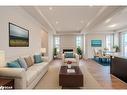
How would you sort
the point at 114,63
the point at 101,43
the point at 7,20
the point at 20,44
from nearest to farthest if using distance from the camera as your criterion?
the point at 7,20 < the point at 20,44 < the point at 114,63 < the point at 101,43

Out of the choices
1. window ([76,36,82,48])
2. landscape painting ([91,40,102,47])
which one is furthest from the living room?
window ([76,36,82,48])

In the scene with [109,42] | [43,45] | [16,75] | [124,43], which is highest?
[109,42]

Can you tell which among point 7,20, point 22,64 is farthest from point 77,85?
point 7,20

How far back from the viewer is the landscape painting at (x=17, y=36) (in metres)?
4.44

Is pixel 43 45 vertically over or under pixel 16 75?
over

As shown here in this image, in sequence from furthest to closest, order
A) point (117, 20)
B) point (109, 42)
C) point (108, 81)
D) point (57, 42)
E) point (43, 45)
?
point (57, 42) → point (109, 42) → point (43, 45) → point (117, 20) → point (108, 81)

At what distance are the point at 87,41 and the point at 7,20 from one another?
10.3m

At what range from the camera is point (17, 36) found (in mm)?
4941

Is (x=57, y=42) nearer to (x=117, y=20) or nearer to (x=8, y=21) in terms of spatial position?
(x=117, y=20)

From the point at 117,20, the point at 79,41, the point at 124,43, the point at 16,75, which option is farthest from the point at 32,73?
the point at 79,41

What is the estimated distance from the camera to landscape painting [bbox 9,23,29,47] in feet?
14.6

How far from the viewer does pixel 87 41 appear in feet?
45.3

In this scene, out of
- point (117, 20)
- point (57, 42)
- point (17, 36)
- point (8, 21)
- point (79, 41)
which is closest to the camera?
point (8, 21)
